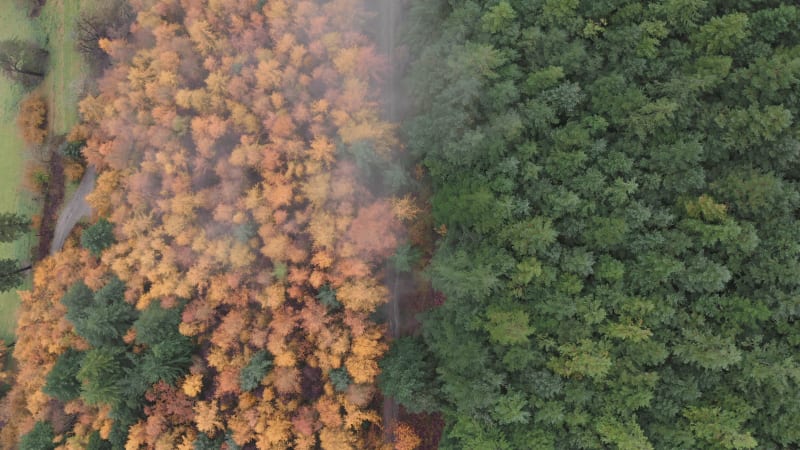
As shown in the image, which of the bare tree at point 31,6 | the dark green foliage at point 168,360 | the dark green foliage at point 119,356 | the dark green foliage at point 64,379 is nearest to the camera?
the dark green foliage at point 168,360

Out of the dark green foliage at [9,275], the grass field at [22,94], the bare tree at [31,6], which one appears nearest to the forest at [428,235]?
the dark green foliage at [9,275]

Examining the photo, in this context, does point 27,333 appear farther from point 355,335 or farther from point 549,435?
point 549,435

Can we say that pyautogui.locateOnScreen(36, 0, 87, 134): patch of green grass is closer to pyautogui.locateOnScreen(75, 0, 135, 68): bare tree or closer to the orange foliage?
pyautogui.locateOnScreen(75, 0, 135, 68): bare tree

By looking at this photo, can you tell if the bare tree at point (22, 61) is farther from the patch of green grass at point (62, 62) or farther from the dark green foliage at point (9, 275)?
the dark green foliage at point (9, 275)

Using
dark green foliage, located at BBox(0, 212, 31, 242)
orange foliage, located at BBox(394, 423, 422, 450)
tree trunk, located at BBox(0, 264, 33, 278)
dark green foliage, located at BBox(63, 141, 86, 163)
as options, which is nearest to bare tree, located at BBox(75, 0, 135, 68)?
dark green foliage, located at BBox(63, 141, 86, 163)

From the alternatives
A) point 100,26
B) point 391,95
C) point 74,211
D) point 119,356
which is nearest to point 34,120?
point 74,211

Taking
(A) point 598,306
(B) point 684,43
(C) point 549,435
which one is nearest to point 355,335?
(C) point 549,435
